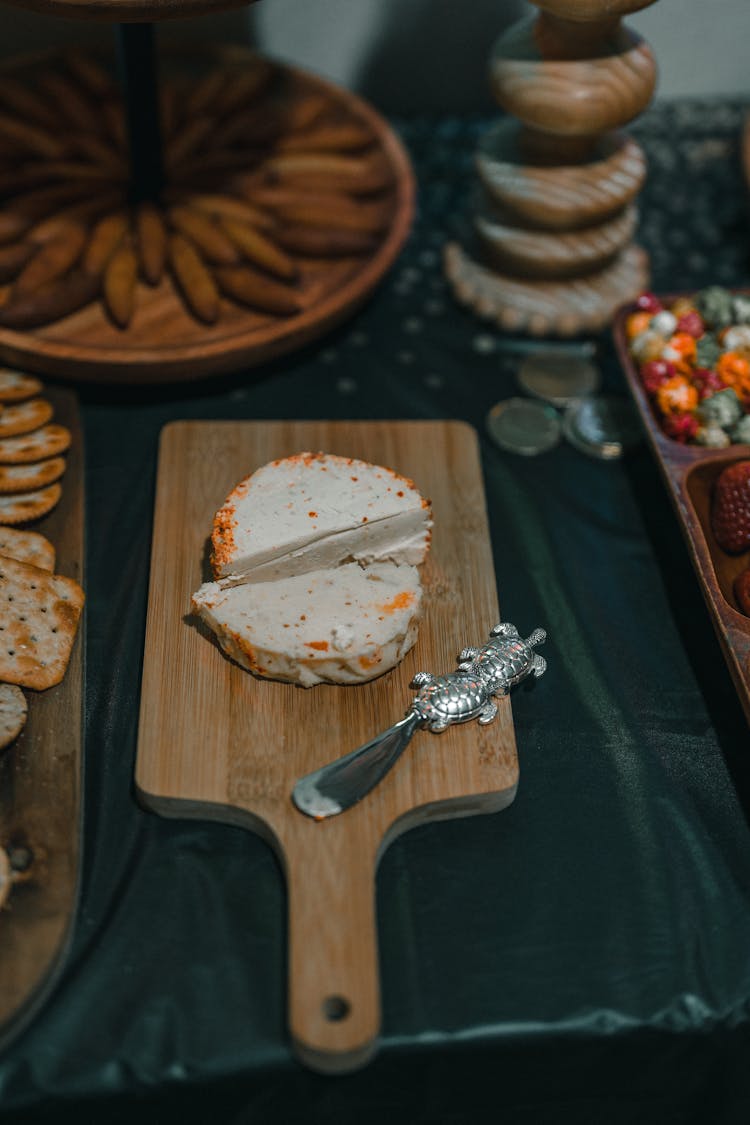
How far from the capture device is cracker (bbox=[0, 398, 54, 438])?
1.44 metres

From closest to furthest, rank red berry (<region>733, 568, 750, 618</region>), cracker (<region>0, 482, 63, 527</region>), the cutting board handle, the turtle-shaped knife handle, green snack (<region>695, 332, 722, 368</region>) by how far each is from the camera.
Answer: the cutting board handle, the turtle-shaped knife handle, red berry (<region>733, 568, 750, 618</region>), cracker (<region>0, 482, 63, 527</region>), green snack (<region>695, 332, 722, 368</region>)

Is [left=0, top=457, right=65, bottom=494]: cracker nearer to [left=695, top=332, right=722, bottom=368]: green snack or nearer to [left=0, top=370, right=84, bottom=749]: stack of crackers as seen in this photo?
[left=0, top=370, right=84, bottom=749]: stack of crackers

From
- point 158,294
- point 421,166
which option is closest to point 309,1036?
point 158,294

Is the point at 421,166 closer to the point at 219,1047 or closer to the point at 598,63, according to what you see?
the point at 598,63

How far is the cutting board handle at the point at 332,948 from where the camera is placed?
38.9 inches

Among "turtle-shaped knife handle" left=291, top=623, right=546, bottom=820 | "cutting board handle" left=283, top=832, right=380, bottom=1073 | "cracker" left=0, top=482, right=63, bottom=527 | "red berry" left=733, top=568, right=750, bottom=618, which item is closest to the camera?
"cutting board handle" left=283, top=832, right=380, bottom=1073

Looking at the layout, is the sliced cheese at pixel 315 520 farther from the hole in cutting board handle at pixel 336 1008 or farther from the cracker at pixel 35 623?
the hole in cutting board handle at pixel 336 1008

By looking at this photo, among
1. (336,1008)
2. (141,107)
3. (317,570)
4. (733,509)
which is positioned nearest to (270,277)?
(141,107)

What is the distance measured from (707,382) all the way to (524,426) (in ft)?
0.94

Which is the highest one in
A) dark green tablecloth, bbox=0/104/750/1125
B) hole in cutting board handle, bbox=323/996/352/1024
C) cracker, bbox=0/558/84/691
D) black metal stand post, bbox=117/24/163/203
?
black metal stand post, bbox=117/24/163/203

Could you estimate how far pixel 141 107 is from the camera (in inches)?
61.7

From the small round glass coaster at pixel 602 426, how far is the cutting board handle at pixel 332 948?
74 centimetres

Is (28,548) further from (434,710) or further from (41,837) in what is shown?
(434,710)

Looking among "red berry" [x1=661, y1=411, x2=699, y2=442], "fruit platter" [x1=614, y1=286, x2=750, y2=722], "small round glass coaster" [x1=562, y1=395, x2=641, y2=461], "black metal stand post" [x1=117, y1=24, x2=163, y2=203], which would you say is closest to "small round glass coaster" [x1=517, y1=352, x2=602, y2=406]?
"small round glass coaster" [x1=562, y1=395, x2=641, y2=461]
